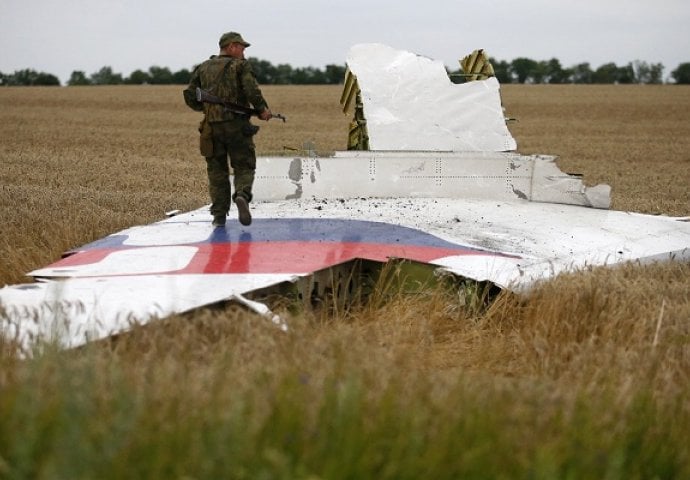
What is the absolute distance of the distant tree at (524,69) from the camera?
2596 inches

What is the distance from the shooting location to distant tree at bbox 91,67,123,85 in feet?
218

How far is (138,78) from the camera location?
65938 mm

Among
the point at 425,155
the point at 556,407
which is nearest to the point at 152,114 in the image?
the point at 425,155

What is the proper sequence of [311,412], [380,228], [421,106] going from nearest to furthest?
[311,412] < [380,228] < [421,106]

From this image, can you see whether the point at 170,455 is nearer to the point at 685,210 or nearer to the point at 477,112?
the point at 477,112

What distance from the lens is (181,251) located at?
621 cm

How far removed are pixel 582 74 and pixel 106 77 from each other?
32.3 metres

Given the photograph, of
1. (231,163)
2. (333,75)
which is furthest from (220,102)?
(333,75)

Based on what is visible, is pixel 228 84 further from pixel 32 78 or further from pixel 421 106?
pixel 32 78

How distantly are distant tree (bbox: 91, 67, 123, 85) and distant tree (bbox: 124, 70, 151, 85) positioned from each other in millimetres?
674

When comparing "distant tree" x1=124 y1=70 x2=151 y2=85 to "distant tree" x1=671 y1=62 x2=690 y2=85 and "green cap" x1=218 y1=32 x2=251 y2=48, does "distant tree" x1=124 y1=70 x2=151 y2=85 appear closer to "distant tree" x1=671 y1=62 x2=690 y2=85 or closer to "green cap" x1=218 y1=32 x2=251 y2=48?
"distant tree" x1=671 y1=62 x2=690 y2=85

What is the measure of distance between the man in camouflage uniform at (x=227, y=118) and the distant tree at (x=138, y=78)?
2363 inches

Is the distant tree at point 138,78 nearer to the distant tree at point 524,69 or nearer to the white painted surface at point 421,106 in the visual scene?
the distant tree at point 524,69

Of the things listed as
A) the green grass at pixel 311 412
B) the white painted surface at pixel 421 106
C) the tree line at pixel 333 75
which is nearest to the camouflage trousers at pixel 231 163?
the white painted surface at pixel 421 106
